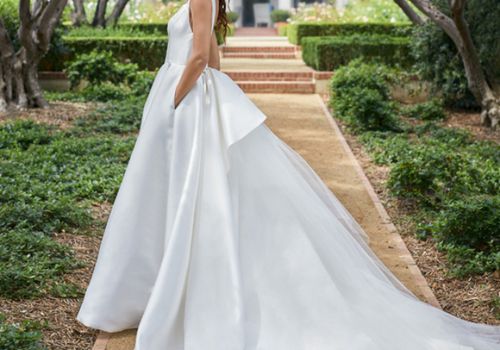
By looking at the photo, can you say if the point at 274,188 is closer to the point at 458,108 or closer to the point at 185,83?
the point at 185,83

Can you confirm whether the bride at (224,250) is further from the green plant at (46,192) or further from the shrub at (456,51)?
the shrub at (456,51)

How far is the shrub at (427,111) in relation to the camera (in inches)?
500

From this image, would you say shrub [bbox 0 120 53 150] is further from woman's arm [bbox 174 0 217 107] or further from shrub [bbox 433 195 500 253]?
woman's arm [bbox 174 0 217 107]

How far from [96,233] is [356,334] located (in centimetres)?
308

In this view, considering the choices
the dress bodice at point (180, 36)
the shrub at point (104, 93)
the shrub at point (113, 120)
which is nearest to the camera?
the dress bodice at point (180, 36)

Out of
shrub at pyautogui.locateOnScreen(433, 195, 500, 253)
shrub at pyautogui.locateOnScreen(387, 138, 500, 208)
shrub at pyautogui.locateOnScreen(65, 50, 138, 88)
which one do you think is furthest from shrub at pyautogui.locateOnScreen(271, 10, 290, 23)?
shrub at pyautogui.locateOnScreen(433, 195, 500, 253)

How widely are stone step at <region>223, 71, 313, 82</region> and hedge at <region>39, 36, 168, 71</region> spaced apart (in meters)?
1.66

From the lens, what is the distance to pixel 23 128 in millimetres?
10406

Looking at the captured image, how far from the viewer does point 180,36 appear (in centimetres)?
418

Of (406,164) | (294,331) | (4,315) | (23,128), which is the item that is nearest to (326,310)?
(294,331)

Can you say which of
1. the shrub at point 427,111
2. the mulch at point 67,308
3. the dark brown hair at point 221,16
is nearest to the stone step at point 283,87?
the shrub at point 427,111

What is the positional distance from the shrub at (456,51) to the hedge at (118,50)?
5.94 meters

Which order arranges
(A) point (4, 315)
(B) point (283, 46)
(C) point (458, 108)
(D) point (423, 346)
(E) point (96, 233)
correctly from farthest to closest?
(B) point (283, 46)
(C) point (458, 108)
(E) point (96, 233)
(A) point (4, 315)
(D) point (423, 346)

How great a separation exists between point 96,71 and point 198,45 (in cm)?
1148
